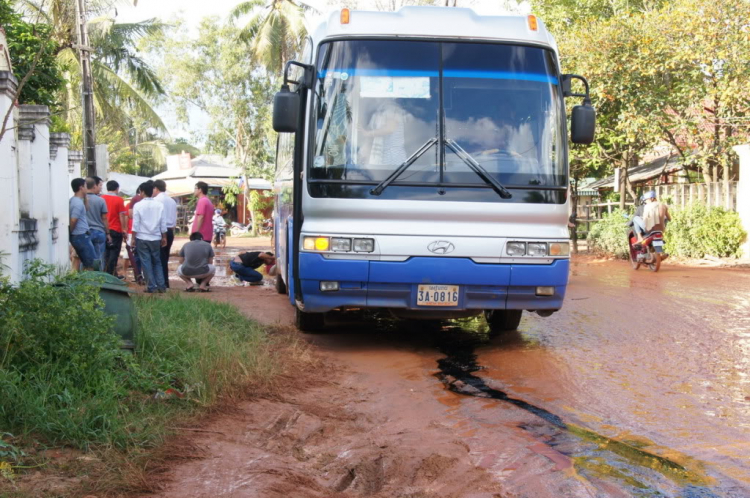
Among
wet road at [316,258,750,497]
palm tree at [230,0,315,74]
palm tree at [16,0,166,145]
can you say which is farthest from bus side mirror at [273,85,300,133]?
palm tree at [230,0,315,74]

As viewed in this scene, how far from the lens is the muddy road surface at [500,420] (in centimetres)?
392

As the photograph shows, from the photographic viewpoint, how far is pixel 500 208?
6.93 m

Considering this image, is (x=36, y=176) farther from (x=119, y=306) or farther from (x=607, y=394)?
(x=607, y=394)

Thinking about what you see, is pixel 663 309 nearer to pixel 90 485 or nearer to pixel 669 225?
pixel 90 485

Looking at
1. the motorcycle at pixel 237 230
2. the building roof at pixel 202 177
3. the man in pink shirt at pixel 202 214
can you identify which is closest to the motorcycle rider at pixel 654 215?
the man in pink shirt at pixel 202 214

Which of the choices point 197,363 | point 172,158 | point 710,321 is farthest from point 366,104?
point 172,158

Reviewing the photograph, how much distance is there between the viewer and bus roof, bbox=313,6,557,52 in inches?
281

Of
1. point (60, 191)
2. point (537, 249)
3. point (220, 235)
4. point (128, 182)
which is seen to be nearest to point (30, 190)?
point (60, 191)

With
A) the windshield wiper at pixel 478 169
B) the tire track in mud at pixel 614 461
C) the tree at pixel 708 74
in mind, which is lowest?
the tire track in mud at pixel 614 461

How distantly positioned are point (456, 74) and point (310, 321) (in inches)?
120

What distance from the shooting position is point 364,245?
22.6 ft

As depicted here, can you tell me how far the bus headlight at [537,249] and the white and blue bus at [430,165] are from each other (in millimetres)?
13

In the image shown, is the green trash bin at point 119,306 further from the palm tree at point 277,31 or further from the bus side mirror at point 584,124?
the palm tree at point 277,31

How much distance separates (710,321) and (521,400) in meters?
4.50
